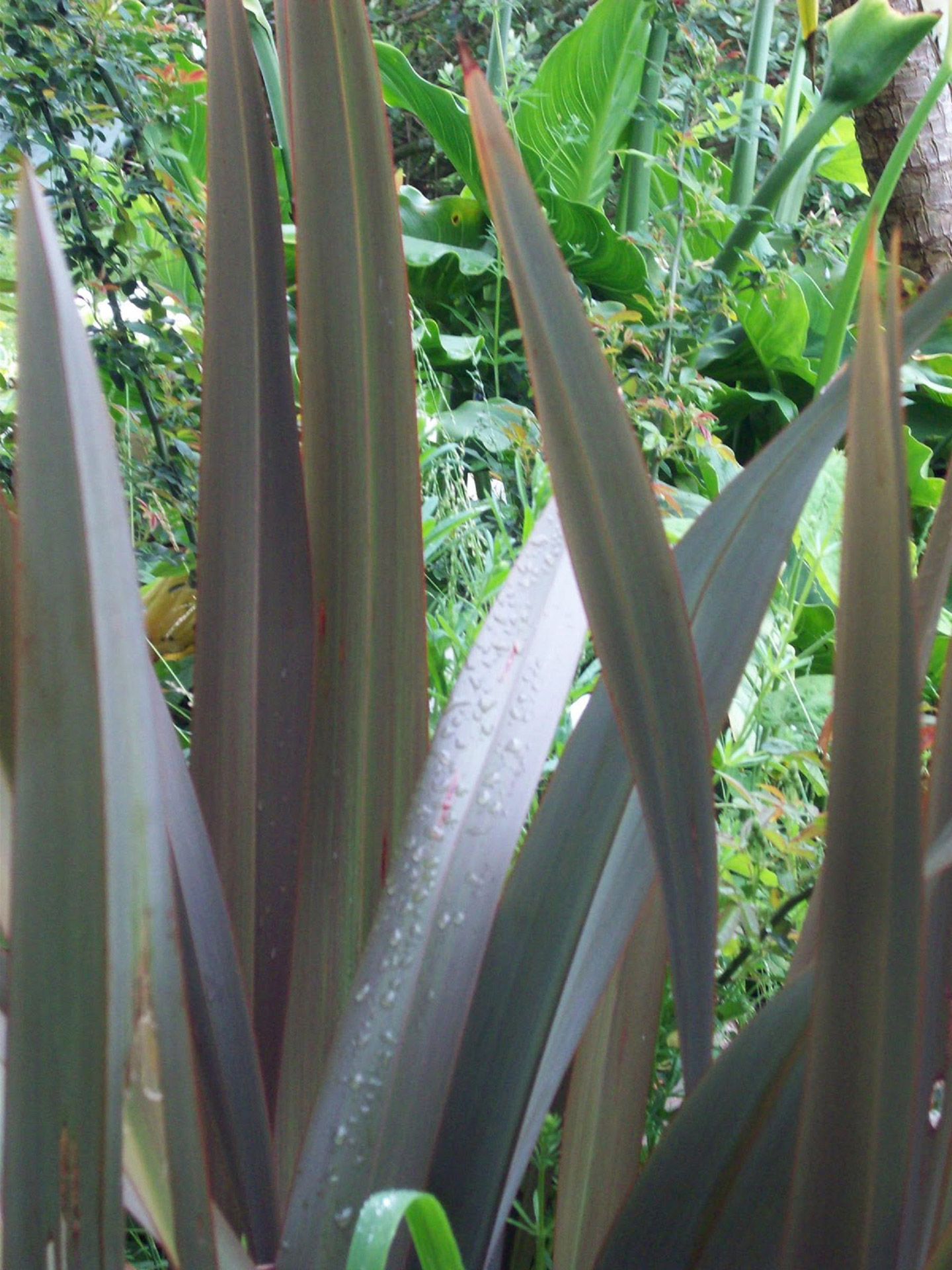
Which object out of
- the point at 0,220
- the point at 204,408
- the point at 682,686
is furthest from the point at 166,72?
the point at 682,686

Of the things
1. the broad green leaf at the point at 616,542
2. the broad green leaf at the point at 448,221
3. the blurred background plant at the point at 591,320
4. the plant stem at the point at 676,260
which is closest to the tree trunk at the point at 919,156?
the blurred background plant at the point at 591,320

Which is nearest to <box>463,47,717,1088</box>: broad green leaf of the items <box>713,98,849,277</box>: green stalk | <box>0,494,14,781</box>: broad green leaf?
<box>0,494,14,781</box>: broad green leaf

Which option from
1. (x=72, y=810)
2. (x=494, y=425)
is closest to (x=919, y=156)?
(x=494, y=425)

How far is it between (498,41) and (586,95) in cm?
42

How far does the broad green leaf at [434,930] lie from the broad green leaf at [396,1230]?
0.09 meters

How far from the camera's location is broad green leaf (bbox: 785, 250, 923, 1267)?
0.92 feet

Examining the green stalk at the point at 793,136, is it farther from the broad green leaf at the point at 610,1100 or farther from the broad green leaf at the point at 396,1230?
the broad green leaf at the point at 396,1230

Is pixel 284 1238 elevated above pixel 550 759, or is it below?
below

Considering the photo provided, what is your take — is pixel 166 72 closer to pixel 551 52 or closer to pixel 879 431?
pixel 879 431

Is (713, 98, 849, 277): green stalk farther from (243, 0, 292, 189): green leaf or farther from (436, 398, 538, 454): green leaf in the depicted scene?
(243, 0, 292, 189): green leaf

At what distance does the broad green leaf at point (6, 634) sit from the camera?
481mm

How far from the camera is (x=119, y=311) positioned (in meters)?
1.09

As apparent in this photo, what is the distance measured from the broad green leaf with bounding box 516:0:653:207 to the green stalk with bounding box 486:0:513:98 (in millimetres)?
94

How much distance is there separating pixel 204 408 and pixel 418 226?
217 cm
